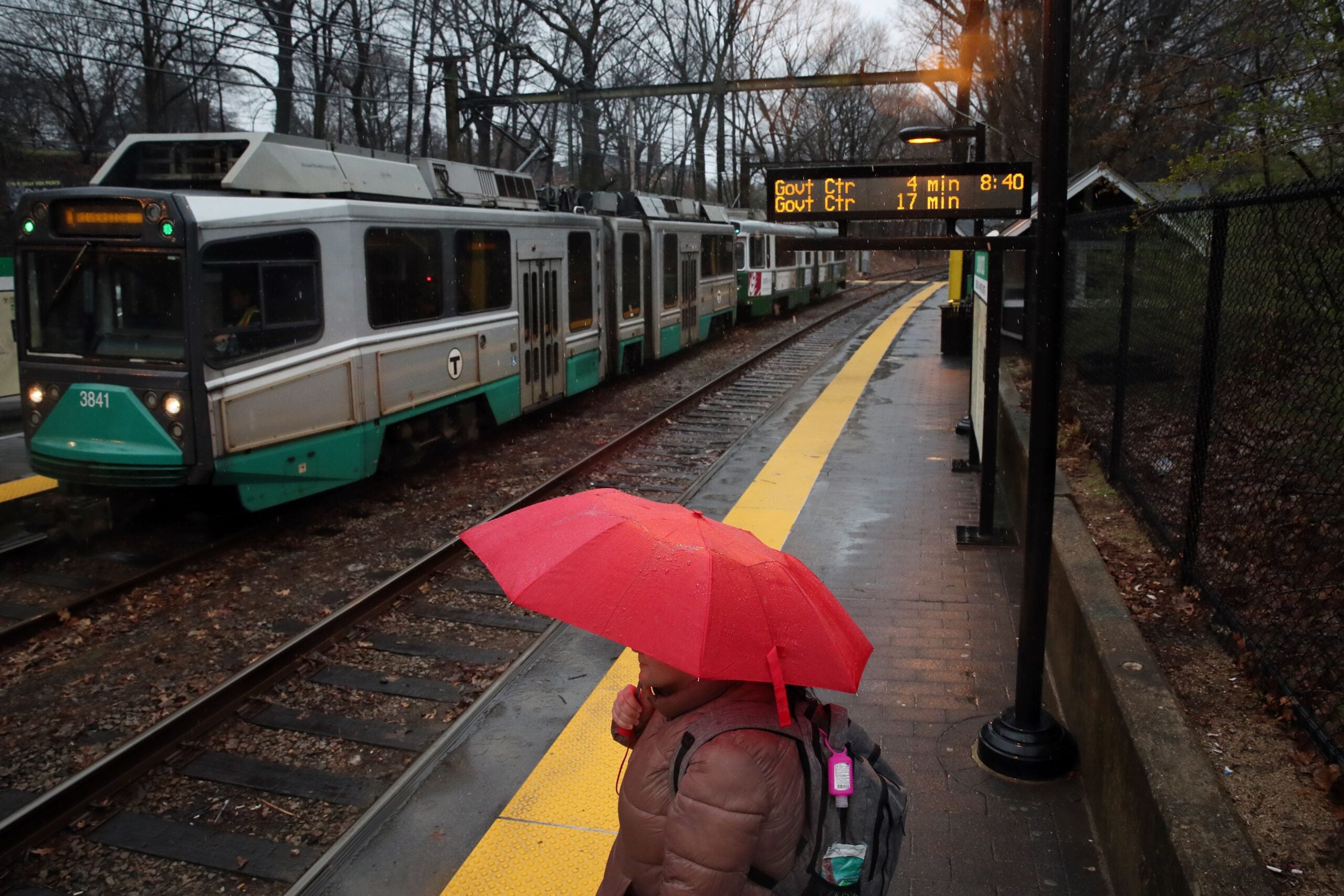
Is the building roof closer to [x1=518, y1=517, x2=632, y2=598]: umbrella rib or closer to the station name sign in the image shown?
the station name sign

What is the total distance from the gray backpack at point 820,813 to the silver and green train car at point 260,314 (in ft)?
22.2

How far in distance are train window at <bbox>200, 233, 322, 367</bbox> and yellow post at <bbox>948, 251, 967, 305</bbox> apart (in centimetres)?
1150

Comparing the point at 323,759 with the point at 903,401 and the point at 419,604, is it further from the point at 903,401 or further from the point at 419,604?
the point at 903,401

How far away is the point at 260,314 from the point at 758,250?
21.2 meters

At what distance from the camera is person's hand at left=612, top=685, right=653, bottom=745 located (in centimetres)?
259

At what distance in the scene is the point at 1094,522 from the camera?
6.39 m

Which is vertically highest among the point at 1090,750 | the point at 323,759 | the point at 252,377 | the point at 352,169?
the point at 352,169

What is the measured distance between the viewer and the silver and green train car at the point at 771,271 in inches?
1082

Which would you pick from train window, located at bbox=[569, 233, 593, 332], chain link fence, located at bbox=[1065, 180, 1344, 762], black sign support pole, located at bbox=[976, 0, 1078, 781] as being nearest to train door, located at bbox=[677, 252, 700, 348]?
train window, located at bbox=[569, 233, 593, 332]

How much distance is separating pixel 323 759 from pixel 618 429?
9019 millimetres

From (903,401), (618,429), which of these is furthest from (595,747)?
(903,401)

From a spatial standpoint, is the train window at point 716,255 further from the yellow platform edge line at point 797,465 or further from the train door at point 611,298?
the train door at point 611,298

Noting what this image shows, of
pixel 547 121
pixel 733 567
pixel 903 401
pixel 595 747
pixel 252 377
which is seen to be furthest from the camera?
pixel 547 121

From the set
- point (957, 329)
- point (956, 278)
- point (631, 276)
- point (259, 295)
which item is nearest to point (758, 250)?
point (956, 278)
